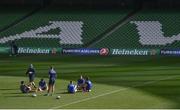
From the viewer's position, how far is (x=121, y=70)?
51.8 m

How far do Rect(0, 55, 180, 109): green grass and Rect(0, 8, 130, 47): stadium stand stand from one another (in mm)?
6953

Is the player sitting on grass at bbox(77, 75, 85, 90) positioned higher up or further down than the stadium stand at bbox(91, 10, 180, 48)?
further down

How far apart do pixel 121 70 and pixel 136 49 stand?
1462cm

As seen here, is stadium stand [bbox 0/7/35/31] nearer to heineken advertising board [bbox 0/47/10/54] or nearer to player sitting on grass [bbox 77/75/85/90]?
heineken advertising board [bbox 0/47/10/54]

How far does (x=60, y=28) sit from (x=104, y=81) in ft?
104

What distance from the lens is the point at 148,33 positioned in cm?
7219

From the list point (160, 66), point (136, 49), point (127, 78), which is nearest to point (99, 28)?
point (136, 49)

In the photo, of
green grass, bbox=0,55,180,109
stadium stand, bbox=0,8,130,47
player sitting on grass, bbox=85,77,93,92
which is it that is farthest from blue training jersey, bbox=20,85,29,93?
stadium stand, bbox=0,8,130,47

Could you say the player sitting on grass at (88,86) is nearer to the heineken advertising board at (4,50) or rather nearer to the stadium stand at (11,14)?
the heineken advertising board at (4,50)

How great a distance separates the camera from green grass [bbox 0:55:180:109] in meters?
34.5

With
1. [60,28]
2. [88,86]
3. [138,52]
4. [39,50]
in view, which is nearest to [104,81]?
[88,86]

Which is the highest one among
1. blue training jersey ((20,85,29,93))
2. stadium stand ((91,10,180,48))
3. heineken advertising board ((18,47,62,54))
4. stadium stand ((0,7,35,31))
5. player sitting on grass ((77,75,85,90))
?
stadium stand ((0,7,35,31))

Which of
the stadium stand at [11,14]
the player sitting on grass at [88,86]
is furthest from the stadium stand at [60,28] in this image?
the player sitting on grass at [88,86]
